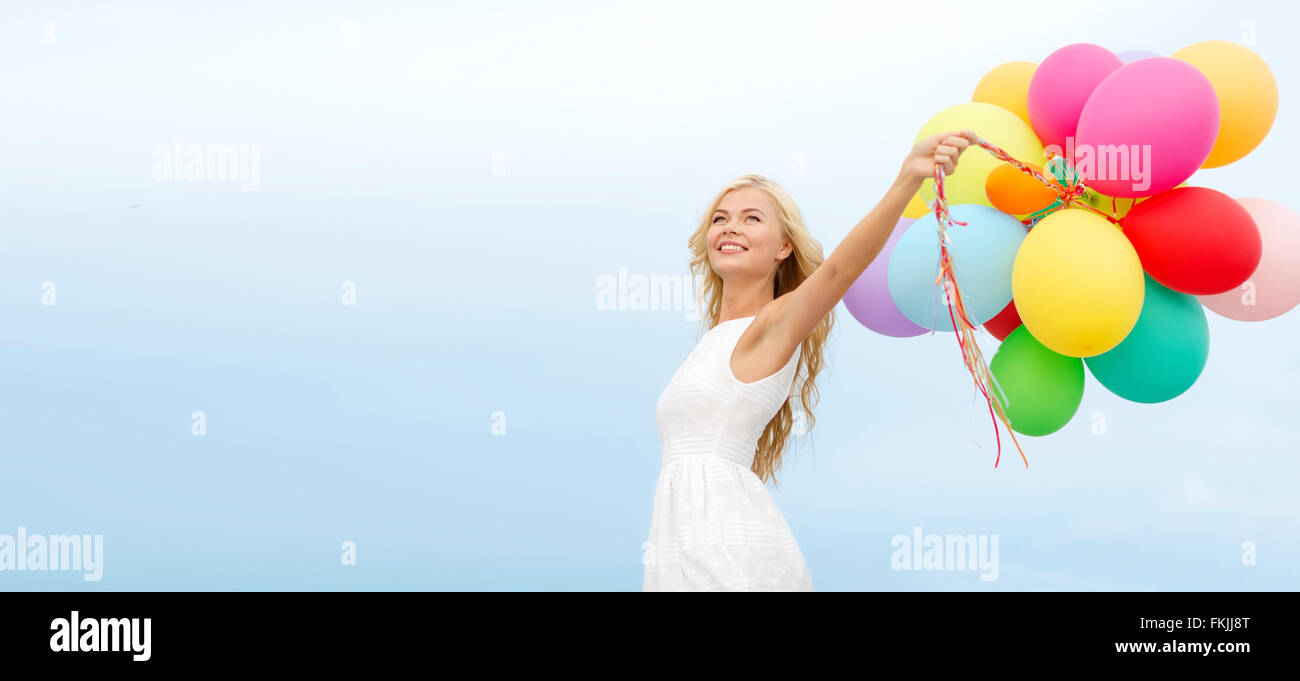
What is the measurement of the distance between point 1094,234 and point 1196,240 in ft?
0.83

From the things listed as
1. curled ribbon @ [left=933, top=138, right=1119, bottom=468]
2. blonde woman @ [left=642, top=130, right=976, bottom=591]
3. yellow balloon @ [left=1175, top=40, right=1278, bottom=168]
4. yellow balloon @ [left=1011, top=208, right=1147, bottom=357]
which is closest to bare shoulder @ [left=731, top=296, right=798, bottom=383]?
blonde woman @ [left=642, top=130, right=976, bottom=591]

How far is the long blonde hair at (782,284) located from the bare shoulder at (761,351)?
177mm

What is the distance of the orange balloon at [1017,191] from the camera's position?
2.79m

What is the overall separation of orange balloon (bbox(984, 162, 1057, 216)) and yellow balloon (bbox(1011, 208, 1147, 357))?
0.14 m

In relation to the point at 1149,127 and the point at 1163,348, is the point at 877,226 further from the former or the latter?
the point at 1163,348

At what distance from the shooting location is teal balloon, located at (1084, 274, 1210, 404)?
9.18 feet

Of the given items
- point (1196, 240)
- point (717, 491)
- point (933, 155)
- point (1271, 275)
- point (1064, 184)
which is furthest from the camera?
point (1271, 275)

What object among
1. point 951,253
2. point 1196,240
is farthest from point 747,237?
point 1196,240

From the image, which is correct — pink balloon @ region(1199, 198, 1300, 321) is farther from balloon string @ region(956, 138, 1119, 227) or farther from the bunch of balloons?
balloon string @ region(956, 138, 1119, 227)

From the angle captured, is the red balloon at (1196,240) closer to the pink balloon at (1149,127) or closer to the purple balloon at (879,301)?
the pink balloon at (1149,127)

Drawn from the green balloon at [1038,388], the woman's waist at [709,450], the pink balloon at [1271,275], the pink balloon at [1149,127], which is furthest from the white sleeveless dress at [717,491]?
the pink balloon at [1271,275]

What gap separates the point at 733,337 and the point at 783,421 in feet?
1.46

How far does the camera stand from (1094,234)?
8.47 feet
